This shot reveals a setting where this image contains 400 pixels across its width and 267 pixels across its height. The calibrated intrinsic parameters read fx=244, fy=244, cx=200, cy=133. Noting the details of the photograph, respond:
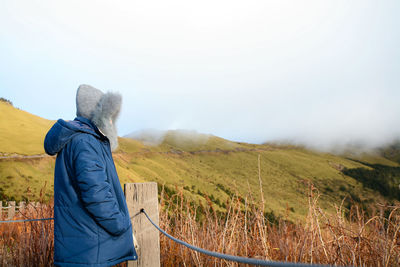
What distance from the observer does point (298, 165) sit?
64.1 m

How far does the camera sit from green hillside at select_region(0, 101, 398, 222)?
118 inches

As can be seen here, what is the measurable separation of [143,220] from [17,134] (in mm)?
24618

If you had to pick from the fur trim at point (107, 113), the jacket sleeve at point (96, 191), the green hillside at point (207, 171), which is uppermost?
the fur trim at point (107, 113)

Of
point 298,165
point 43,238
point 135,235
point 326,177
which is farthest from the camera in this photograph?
point 326,177

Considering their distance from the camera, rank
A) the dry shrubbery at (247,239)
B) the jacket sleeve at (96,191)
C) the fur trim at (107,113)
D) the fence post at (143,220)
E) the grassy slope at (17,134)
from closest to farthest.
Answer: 1. the jacket sleeve at (96,191)
2. the fence post at (143,220)
3. the fur trim at (107,113)
4. the dry shrubbery at (247,239)
5. the grassy slope at (17,134)

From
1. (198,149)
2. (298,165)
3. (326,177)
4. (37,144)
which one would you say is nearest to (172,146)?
(198,149)

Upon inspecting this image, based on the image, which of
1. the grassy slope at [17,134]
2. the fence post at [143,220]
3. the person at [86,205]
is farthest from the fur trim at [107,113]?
the grassy slope at [17,134]

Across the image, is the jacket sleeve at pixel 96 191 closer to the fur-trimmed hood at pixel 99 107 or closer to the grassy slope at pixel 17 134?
the fur-trimmed hood at pixel 99 107

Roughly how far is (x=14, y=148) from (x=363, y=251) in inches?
854

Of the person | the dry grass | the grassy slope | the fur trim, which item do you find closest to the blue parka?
the person

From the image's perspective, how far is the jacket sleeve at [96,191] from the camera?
5.25ft

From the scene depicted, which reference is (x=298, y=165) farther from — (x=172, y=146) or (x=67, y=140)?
(x=67, y=140)

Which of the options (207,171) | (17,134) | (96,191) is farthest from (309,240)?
(207,171)

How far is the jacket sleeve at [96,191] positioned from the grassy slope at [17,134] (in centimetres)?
1917
